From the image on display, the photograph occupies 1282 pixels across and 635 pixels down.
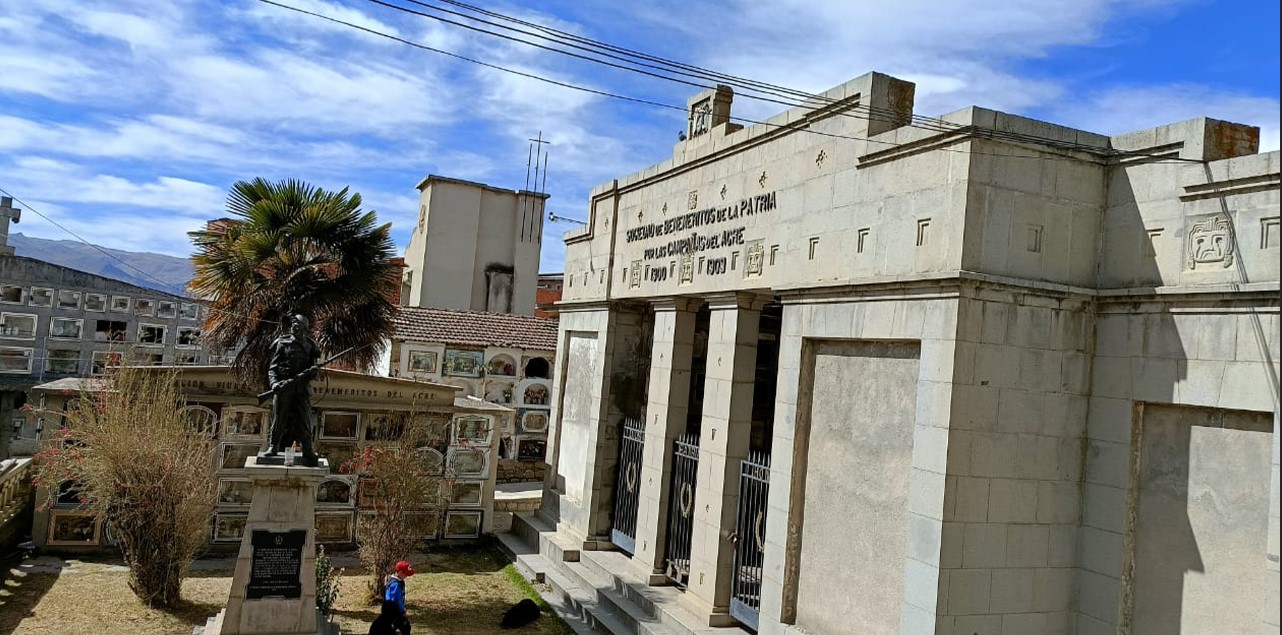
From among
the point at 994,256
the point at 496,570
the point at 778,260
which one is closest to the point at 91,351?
the point at 496,570

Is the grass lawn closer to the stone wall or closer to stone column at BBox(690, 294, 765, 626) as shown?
stone column at BBox(690, 294, 765, 626)

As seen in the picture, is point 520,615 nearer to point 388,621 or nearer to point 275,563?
point 388,621

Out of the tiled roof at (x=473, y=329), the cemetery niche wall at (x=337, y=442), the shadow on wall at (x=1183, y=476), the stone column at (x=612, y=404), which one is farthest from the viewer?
the tiled roof at (x=473, y=329)

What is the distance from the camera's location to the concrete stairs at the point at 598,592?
1116cm

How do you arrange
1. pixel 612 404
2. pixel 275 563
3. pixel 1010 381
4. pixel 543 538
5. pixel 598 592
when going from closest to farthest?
1. pixel 1010 381
2. pixel 275 563
3. pixel 598 592
4. pixel 612 404
5. pixel 543 538

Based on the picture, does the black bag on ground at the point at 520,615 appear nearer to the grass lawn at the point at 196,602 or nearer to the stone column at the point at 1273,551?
the grass lawn at the point at 196,602

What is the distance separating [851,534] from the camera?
895cm

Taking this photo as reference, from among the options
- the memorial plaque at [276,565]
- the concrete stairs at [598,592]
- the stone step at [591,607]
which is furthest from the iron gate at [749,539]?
the memorial plaque at [276,565]

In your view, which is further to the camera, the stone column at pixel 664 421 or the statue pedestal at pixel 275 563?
the stone column at pixel 664 421

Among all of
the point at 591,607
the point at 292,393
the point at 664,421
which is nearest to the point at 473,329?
the point at 664,421

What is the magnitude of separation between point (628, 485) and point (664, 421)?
2.03 meters

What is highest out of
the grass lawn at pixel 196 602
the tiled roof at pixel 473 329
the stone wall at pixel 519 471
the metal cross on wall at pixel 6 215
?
the metal cross on wall at pixel 6 215

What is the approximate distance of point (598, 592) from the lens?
12.7 m

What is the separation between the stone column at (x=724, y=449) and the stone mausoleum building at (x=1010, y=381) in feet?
0.40
